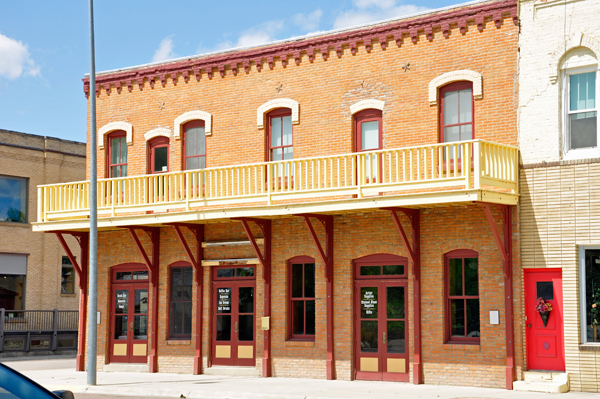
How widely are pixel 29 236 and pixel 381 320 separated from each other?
21378mm

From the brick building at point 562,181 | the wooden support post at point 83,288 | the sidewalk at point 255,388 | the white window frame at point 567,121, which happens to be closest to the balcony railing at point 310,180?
the brick building at point 562,181

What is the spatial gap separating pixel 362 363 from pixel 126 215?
7677 millimetres

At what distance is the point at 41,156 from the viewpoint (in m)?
35.9

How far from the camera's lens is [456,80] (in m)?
18.5

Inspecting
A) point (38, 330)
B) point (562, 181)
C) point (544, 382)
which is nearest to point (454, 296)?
point (544, 382)

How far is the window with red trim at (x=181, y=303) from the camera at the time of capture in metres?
22.3

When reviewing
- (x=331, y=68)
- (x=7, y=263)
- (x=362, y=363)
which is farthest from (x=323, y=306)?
(x=7, y=263)

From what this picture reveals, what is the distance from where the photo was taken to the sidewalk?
51.9 feet

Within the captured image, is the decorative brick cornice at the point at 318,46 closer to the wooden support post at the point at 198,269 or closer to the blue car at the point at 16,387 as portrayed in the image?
the wooden support post at the point at 198,269

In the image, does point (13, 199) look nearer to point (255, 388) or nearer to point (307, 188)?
point (307, 188)

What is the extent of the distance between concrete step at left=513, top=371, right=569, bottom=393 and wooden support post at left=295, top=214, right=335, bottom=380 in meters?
4.62

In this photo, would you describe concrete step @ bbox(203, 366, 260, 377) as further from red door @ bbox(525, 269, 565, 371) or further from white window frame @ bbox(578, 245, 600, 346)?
white window frame @ bbox(578, 245, 600, 346)

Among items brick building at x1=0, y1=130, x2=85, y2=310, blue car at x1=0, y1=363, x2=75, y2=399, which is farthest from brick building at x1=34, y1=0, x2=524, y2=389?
blue car at x1=0, y1=363, x2=75, y2=399

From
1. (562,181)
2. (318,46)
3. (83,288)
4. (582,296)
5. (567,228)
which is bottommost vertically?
(582,296)
